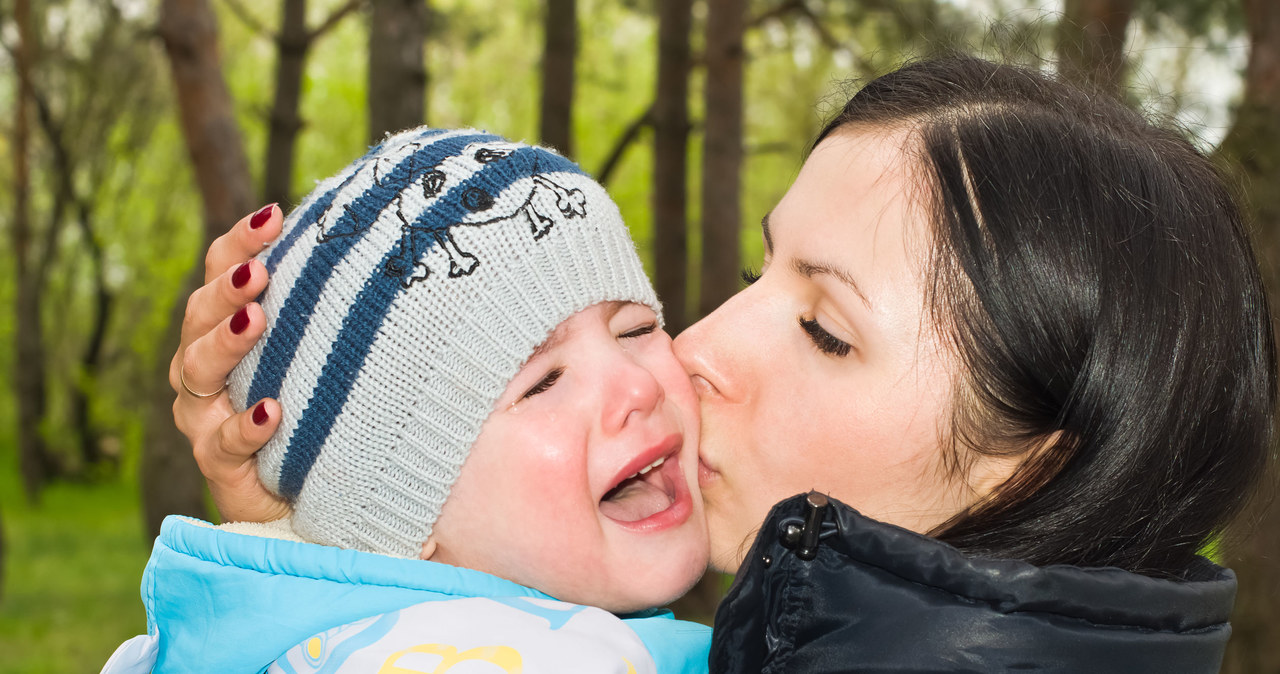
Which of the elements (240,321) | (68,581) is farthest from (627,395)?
(68,581)

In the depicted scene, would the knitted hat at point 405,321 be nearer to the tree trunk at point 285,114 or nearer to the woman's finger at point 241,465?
the woman's finger at point 241,465

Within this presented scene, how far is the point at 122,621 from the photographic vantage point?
11023 millimetres

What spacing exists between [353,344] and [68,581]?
13.3 m

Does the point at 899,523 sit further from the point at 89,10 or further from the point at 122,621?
the point at 89,10

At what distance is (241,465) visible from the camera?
7.99 ft

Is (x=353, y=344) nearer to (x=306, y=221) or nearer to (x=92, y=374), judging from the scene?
(x=306, y=221)

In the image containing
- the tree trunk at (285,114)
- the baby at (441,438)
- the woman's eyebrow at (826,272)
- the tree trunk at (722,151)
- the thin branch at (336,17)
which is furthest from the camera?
the tree trunk at (722,151)

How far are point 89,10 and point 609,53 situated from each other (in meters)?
10.2

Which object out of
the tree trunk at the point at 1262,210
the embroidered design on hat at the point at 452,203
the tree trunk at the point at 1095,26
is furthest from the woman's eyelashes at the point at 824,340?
the tree trunk at the point at 1262,210

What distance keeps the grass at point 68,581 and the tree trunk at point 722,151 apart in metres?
6.22

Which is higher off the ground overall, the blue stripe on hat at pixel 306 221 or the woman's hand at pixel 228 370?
the blue stripe on hat at pixel 306 221

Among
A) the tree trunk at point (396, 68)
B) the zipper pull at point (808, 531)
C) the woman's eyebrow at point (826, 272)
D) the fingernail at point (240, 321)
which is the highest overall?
the tree trunk at point (396, 68)

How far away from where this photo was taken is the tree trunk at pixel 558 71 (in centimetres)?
836

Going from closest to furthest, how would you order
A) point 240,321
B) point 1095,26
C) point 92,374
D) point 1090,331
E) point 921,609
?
point 921,609, point 1090,331, point 240,321, point 1095,26, point 92,374
